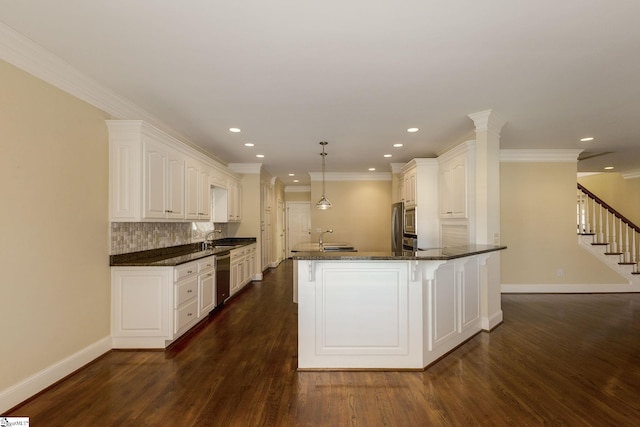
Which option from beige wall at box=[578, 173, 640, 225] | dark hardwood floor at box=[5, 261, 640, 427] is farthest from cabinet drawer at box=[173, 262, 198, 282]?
beige wall at box=[578, 173, 640, 225]

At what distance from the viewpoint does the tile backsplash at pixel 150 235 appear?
3.22 metres

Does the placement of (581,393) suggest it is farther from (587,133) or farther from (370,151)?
(370,151)

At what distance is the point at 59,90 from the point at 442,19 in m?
3.00

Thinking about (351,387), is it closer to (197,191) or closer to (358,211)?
(197,191)

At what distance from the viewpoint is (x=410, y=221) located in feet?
18.6

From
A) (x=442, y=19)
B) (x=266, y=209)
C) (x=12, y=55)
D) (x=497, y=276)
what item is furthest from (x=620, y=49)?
(x=266, y=209)

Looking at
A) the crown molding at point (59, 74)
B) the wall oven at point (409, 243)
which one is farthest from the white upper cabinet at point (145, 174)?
the wall oven at point (409, 243)

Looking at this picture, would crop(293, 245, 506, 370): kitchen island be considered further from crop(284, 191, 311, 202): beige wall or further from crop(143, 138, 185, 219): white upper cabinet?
crop(284, 191, 311, 202): beige wall

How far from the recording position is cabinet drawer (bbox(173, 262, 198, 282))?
3.24 meters

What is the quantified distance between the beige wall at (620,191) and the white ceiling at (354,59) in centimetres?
447

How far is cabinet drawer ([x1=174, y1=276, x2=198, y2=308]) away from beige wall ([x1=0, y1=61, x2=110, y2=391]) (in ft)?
2.12

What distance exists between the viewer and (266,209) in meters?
7.47

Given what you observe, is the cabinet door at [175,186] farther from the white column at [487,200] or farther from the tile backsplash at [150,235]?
the white column at [487,200]

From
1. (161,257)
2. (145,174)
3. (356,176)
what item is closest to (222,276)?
(161,257)
